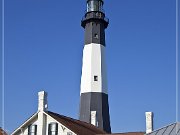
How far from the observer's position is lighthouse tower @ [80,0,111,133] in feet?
153

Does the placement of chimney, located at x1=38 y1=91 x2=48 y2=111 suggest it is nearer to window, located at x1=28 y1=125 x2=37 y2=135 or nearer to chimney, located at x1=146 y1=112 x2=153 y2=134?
window, located at x1=28 y1=125 x2=37 y2=135

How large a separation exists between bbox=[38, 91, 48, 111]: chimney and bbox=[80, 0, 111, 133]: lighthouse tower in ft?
35.7

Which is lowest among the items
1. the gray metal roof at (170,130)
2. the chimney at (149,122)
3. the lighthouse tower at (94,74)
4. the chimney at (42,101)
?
the gray metal roof at (170,130)

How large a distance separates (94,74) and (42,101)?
588 inches

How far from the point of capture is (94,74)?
4794cm

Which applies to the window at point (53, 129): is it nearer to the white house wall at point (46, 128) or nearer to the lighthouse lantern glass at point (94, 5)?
the white house wall at point (46, 128)

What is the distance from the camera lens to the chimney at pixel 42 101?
3366cm

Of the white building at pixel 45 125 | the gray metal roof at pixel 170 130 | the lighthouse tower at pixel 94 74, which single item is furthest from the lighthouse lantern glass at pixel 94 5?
the gray metal roof at pixel 170 130

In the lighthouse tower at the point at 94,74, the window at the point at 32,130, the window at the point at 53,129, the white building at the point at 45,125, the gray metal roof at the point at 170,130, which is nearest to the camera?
the gray metal roof at the point at 170,130

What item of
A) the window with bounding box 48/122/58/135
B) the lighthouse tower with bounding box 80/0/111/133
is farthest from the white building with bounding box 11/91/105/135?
the lighthouse tower with bounding box 80/0/111/133

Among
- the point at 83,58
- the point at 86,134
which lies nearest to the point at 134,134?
the point at 86,134

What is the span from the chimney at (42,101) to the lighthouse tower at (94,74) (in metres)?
10.9

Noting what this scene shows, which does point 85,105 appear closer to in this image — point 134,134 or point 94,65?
point 94,65

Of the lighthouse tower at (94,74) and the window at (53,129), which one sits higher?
the lighthouse tower at (94,74)
